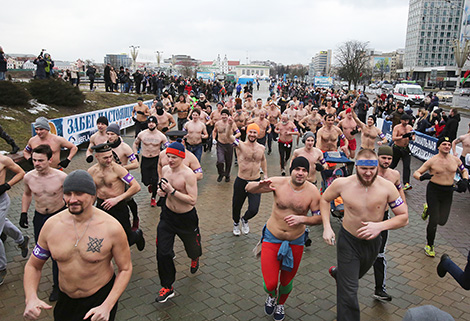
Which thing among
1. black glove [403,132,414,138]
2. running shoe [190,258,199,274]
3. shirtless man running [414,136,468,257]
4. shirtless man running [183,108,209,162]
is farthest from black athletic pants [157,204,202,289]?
black glove [403,132,414,138]

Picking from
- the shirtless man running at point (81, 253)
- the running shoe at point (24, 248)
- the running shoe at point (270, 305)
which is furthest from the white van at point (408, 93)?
the shirtless man running at point (81, 253)

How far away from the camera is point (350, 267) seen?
3.87 m

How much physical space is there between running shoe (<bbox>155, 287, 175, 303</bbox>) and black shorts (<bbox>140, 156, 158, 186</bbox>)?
3.91 metres

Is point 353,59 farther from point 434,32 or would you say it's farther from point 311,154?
point 434,32

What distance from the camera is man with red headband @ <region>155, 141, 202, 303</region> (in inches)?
187

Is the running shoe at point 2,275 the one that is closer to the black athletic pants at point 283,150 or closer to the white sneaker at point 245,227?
the white sneaker at point 245,227

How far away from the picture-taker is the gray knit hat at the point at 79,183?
2865 mm

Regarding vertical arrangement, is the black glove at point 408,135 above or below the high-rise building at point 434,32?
below

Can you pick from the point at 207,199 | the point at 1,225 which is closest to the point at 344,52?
the point at 207,199

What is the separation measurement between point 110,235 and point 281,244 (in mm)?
2073

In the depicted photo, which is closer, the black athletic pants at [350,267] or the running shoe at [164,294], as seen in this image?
the black athletic pants at [350,267]

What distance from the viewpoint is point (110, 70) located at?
81.6 feet

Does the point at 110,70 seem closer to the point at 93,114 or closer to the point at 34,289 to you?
the point at 93,114

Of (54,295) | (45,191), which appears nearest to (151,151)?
(45,191)
